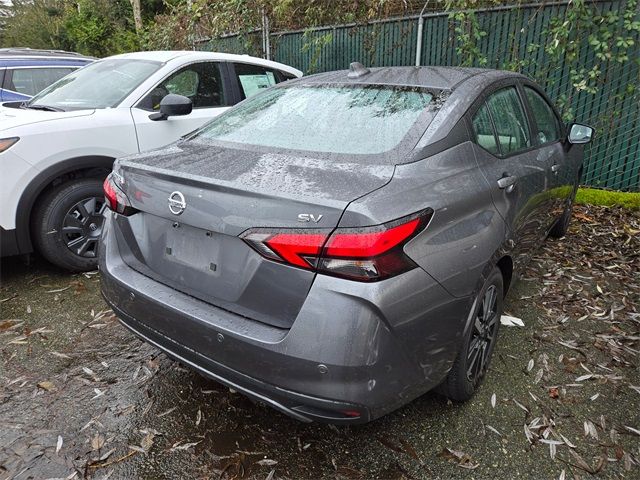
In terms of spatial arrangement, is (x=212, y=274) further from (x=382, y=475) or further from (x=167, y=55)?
(x=167, y=55)

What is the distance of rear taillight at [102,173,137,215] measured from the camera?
7.79 ft

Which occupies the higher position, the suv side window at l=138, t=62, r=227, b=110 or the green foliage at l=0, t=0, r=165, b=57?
the green foliage at l=0, t=0, r=165, b=57

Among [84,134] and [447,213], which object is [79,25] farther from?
[447,213]

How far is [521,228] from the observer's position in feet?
9.52


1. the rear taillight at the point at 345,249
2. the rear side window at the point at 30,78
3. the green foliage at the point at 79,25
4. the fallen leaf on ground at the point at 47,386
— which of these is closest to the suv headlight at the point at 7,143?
the fallen leaf on ground at the point at 47,386

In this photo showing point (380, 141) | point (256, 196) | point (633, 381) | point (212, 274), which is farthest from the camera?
point (633, 381)

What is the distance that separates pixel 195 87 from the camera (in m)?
4.82

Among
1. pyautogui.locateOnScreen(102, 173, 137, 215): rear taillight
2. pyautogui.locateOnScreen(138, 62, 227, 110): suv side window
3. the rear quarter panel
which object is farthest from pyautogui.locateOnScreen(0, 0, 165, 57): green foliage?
the rear quarter panel

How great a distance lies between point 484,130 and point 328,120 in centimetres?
84

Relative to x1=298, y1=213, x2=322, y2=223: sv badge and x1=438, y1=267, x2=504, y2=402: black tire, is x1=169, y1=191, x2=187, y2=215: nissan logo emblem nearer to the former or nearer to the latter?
x1=298, y1=213, x2=322, y2=223: sv badge

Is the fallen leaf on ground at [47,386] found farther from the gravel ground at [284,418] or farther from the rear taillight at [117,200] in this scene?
the rear taillight at [117,200]

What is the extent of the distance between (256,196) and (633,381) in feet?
8.10

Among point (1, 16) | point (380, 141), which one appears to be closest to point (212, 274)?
point (380, 141)

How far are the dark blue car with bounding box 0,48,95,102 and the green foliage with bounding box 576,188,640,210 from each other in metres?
6.92
